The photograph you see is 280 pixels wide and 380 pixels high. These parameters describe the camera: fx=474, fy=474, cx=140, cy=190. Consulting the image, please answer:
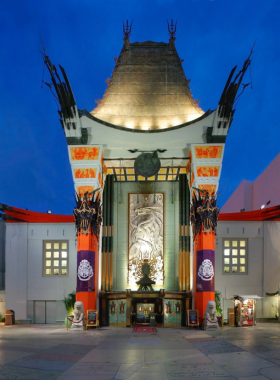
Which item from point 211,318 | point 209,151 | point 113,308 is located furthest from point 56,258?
point 209,151

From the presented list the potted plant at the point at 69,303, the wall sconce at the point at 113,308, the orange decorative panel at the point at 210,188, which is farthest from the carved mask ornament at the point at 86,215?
the orange decorative panel at the point at 210,188

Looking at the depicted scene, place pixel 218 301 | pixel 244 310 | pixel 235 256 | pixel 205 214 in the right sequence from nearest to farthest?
pixel 244 310
pixel 205 214
pixel 218 301
pixel 235 256

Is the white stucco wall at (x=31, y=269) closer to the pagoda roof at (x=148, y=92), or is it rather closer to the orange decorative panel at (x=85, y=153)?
the orange decorative panel at (x=85, y=153)

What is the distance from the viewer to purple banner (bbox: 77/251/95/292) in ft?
70.0

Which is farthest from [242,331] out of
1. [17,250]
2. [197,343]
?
[17,250]

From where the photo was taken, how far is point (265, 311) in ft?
77.6

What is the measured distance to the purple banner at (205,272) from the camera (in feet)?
69.6

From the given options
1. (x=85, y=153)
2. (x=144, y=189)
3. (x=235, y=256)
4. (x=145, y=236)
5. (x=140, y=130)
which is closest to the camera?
(x=85, y=153)

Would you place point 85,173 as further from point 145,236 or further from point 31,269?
point 31,269

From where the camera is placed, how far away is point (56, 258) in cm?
2445

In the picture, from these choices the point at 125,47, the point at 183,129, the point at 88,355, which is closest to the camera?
the point at 88,355

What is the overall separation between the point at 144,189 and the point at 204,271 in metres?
6.18

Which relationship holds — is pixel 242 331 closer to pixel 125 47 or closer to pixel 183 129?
pixel 183 129

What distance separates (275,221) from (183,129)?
277 inches
